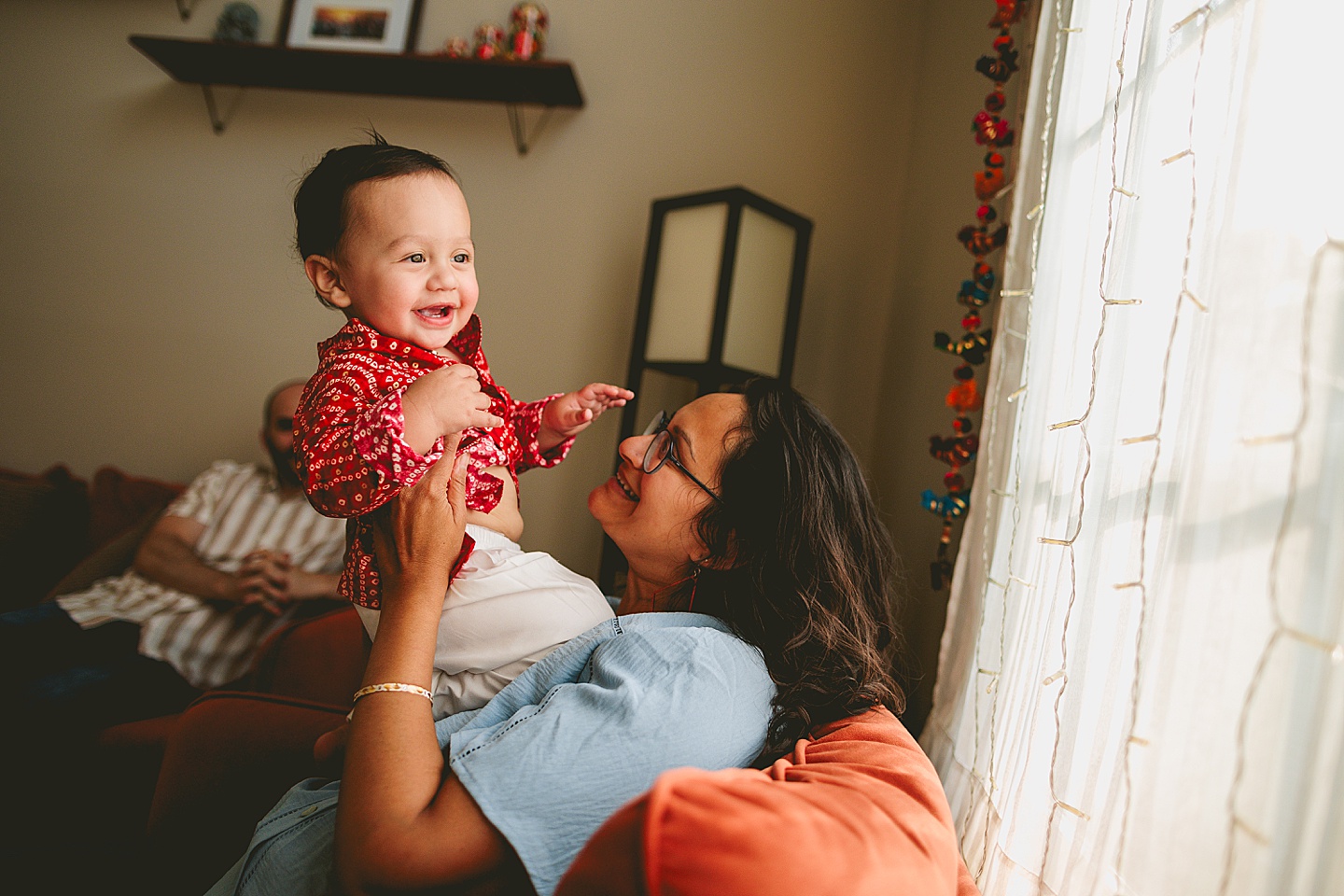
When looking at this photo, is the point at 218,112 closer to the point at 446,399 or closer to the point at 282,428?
the point at 282,428

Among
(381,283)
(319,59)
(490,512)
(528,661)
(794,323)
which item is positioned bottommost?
(528,661)

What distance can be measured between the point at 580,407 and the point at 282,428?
1.53 metres

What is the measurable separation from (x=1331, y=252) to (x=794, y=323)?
1.78 meters

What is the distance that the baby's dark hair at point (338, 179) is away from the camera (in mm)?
1133

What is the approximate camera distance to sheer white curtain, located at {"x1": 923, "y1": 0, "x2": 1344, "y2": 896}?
1.97 feet

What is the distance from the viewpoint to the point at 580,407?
4.34 ft

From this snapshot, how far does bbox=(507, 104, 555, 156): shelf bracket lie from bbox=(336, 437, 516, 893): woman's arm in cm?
217

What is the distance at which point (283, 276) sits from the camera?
2846 millimetres

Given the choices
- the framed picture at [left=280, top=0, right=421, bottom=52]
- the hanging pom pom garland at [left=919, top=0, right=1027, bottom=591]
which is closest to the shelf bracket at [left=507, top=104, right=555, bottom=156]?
the framed picture at [left=280, top=0, right=421, bottom=52]

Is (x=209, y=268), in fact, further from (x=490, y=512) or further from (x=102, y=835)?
(x=490, y=512)

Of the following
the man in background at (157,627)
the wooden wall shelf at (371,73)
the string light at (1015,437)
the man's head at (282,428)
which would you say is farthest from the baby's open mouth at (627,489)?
the wooden wall shelf at (371,73)

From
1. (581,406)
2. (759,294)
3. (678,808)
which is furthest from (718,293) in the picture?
(678,808)

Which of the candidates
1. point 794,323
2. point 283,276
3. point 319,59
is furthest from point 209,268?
point 794,323

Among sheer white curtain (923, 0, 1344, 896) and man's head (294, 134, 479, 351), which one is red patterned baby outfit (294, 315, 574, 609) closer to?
man's head (294, 134, 479, 351)
